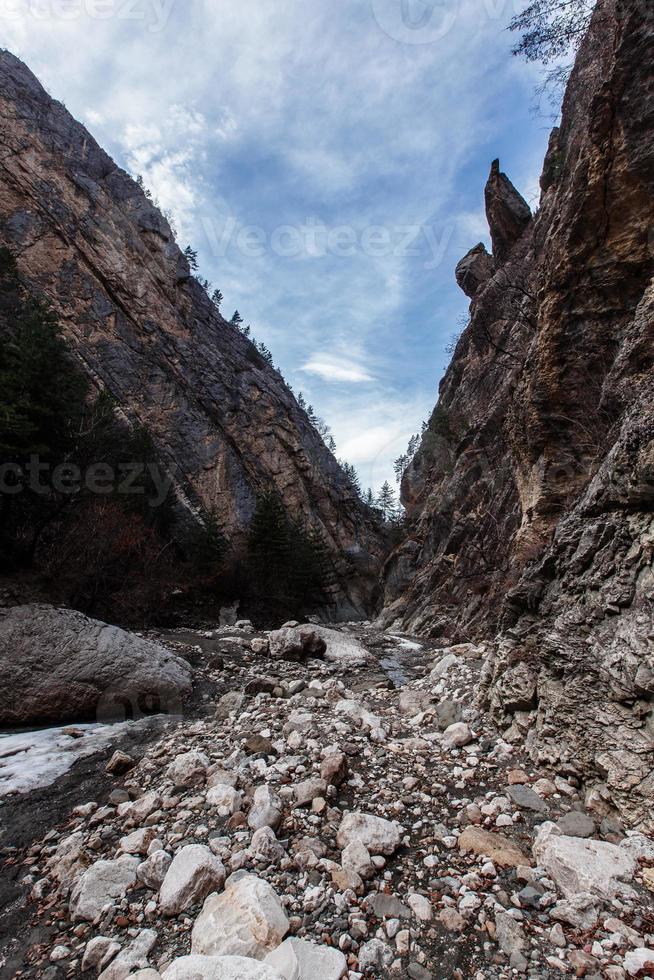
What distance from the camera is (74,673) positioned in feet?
20.9

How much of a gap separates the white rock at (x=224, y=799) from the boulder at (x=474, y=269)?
4104 cm

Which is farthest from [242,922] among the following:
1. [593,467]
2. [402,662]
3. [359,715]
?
[402,662]

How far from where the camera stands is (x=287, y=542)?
29812 millimetres

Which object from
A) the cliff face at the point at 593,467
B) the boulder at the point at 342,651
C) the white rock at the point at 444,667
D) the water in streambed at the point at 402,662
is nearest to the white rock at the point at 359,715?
the cliff face at the point at 593,467

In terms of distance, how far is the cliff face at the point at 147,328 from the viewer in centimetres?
3525

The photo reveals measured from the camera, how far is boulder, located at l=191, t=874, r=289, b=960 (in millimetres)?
2158

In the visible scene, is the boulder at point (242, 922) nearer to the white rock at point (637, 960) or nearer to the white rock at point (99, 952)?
the white rock at point (99, 952)

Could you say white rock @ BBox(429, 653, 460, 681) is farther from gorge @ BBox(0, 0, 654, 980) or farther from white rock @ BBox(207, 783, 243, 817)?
white rock @ BBox(207, 783, 243, 817)

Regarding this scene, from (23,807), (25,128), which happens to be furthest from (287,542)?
(25,128)

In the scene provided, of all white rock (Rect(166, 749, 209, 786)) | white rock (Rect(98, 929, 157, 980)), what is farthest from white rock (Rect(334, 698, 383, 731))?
white rock (Rect(98, 929, 157, 980))

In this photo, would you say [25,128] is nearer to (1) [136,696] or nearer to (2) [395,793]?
(1) [136,696]

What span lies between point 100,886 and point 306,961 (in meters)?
1.56

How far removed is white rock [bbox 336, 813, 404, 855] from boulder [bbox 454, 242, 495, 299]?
40944 mm

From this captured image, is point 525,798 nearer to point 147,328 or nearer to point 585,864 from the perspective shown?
point 585,864
